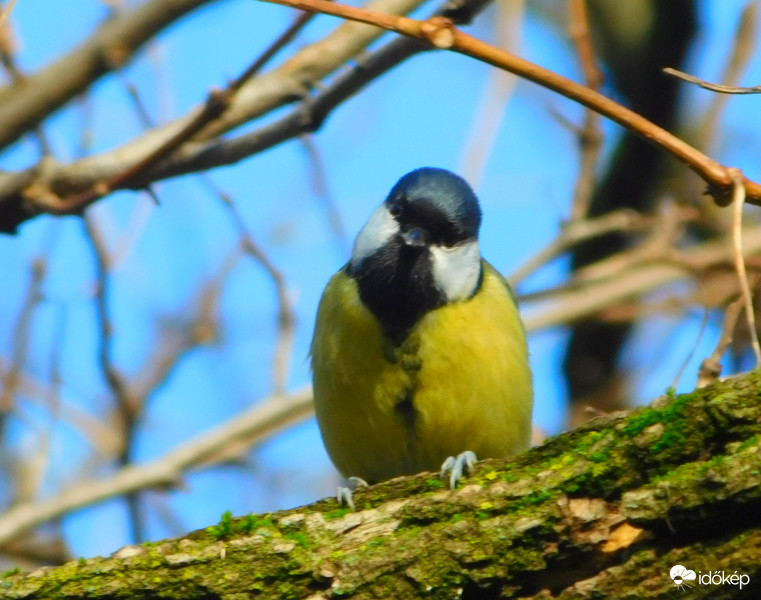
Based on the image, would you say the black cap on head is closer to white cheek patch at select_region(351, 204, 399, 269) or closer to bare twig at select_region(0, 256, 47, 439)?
white cheek patch at select_region(351, 204, 399, 269)

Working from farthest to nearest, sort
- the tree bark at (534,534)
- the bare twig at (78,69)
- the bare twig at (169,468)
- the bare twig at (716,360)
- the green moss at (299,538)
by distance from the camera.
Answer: the bare twig at (169,468), the bare twig at (78,69), the bare twig at (716,360), the green moss at (299,538), the tree bark at (534,534)

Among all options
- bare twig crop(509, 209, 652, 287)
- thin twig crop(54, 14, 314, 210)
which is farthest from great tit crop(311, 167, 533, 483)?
bare twig crop(509, 209, 652, 287)

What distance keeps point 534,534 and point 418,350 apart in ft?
4.55

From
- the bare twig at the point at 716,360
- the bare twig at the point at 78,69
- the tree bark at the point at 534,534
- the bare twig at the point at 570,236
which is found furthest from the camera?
the bare twig at the point at 570,236

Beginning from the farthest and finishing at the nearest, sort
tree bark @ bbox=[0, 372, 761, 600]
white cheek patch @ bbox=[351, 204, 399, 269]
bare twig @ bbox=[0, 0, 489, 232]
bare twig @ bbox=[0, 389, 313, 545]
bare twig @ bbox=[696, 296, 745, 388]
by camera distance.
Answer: bare twig @ bbox=[0, 389, 313, 545], white cheek patch @ bbox=[351, 204, 399, 269], bare twig @ bbox=[0, 0, 489, 232], bare twig @ bbox=[696, 296, 745, 388], tree bark @ bbox=[0, 372, 761, 600]

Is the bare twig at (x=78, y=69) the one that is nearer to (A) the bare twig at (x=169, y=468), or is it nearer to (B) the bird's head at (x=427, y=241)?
(B) the bird's head at (x=427, y=241)

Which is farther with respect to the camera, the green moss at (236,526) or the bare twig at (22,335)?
the bare twig at (22,335)

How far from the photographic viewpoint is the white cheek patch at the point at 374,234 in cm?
383

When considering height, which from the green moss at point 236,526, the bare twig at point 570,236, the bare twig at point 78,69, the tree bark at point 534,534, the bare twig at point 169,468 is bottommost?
the tree bark at point 534,534

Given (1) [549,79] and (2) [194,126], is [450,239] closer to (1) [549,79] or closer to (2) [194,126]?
(2) [194,126]

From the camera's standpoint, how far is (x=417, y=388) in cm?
358

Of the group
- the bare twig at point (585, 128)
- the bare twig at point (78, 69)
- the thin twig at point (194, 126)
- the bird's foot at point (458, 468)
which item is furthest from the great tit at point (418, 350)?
the bare twig at point (78, 69)

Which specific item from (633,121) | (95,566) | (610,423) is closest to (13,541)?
(95,566)

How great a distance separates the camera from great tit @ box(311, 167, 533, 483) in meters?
3.61
